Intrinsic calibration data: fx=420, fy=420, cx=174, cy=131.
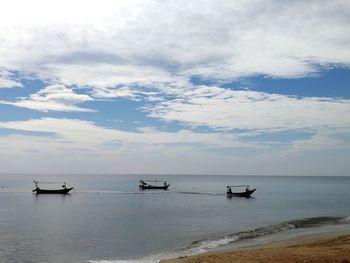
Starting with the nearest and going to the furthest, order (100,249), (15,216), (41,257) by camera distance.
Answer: (41,257) < (100,249) < (15,216)

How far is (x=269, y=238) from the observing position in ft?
114

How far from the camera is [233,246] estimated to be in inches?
1220

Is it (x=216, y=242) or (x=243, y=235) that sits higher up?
(x=243, y=235)

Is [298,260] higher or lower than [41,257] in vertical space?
higher

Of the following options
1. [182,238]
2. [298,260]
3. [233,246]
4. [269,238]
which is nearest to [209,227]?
[182,238]

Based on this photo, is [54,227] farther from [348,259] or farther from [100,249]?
[348,259]

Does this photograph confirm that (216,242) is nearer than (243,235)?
Yes

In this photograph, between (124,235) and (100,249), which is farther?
(124,235)

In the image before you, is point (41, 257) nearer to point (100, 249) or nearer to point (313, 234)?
point (100, 249)

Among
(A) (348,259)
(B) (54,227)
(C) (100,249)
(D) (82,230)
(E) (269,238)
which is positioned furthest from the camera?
(B) (54,227)

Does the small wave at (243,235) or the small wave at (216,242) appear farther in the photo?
the small wave at (243,235)

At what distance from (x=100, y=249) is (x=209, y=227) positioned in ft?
54.0

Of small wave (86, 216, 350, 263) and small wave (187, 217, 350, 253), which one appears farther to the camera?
small wave (187, 217, 350, 253)

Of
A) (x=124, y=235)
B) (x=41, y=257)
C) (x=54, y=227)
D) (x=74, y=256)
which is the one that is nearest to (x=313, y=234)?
(x=124, y=235)
